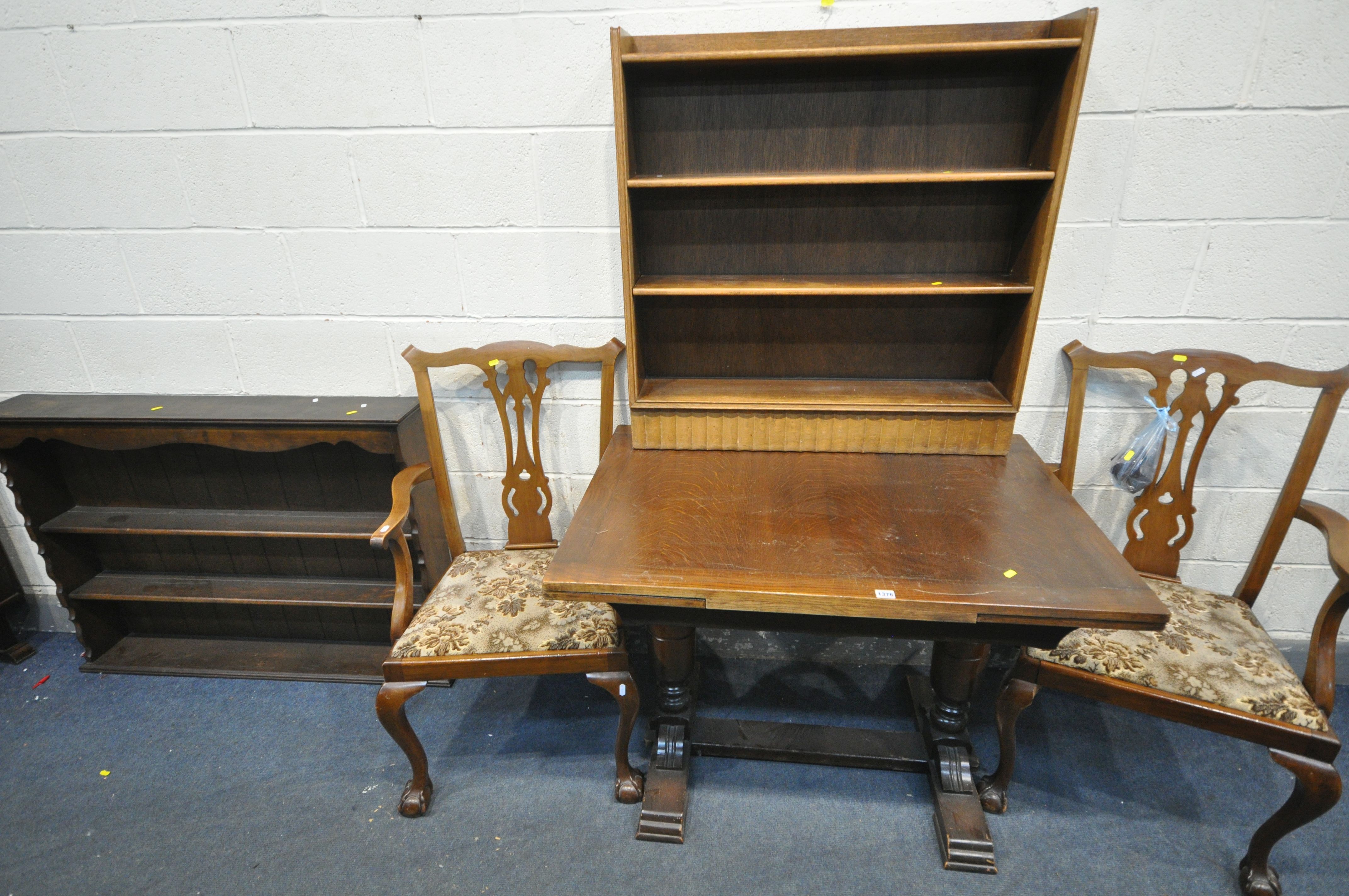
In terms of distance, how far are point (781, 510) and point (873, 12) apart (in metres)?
1.21

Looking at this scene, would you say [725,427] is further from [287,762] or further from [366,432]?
[287,762]

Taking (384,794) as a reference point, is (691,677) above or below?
above

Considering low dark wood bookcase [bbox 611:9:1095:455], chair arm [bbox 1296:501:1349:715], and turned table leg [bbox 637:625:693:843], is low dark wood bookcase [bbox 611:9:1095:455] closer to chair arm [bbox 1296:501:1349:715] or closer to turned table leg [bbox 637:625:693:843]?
turned table leg [bbox 637:625:693:843]

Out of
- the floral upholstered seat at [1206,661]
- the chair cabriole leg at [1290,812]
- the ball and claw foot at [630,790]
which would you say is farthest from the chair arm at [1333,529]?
the ball and claw foot at [630,790]

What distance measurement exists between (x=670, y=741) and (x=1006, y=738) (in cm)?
85

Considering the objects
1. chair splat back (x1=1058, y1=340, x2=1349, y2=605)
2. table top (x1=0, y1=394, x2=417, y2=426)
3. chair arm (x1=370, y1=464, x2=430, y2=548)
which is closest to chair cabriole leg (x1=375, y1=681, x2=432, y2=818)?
chair arm (x1=370, y1=464, x2=430, y2=548)

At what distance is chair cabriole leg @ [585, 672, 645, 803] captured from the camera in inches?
65.2

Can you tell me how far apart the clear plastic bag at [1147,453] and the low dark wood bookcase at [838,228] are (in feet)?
1.13

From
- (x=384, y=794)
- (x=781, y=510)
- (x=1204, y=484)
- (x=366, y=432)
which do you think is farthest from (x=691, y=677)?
(x=1204, y=484)

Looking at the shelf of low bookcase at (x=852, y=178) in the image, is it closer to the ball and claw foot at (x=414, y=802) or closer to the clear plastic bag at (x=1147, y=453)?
the clear plastic bag at (x=1147, y=453)

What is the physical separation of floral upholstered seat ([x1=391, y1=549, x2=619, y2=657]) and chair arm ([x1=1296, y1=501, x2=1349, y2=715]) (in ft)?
5.09

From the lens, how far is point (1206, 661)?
1.56 m

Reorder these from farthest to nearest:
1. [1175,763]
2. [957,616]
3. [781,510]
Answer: [1175,763]
[781,510]
[957,616]

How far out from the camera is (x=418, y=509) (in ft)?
6.77
